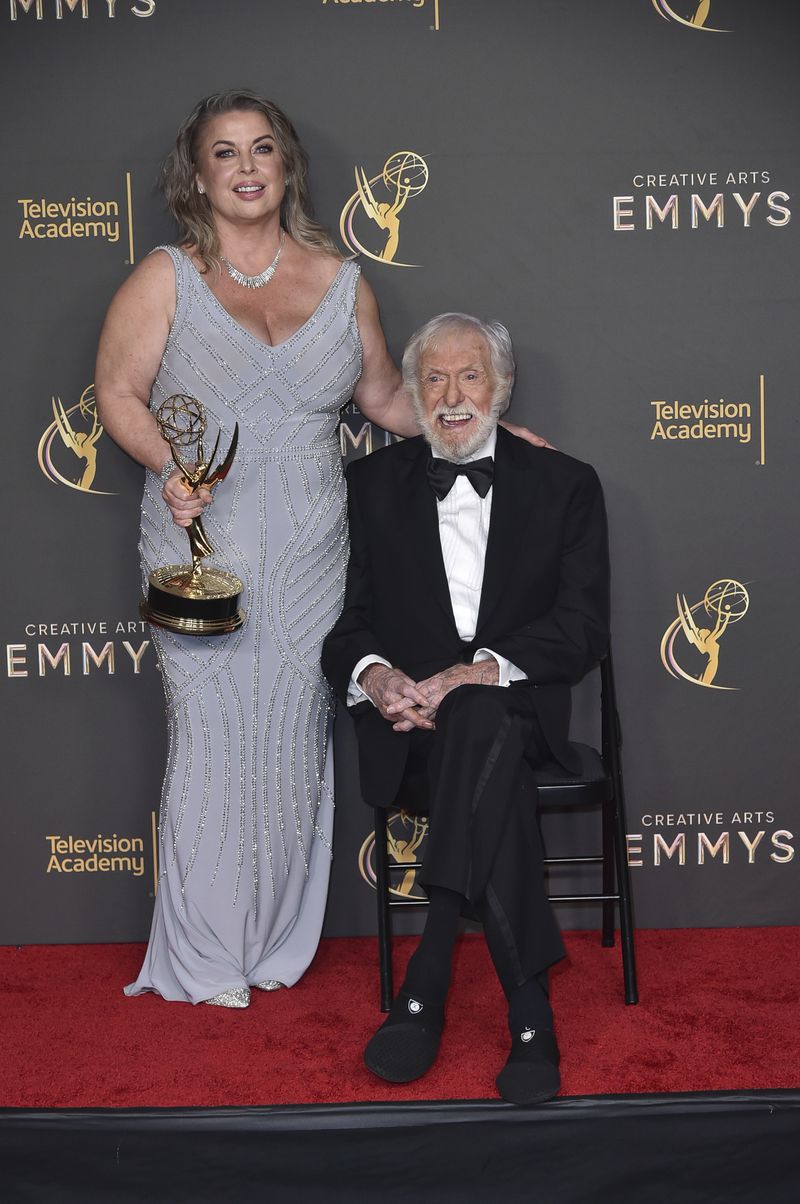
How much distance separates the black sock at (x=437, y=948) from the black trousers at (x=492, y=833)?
0.05 m

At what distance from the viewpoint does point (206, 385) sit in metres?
3.43

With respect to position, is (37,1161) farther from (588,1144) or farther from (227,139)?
(227,139)

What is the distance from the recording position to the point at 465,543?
3545 millimetres

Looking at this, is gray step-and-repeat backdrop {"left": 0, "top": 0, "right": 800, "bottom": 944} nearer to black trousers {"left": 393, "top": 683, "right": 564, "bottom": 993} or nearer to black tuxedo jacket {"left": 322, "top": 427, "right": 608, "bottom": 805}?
black tuxedo jacket {"left": 322, "top": 427, "right": 608, "bottom": 805}

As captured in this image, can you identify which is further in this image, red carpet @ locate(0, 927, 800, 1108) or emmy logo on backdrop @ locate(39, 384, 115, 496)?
emmy logo on backdrop @ locate(39, 384, 115, 496)

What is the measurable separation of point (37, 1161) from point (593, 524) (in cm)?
204

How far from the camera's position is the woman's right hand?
3.20 meters

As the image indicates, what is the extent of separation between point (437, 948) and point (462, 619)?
89 centimetres

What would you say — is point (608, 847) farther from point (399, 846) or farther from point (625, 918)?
point (399, 846)

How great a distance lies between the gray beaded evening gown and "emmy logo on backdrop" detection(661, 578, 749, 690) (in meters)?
1.09

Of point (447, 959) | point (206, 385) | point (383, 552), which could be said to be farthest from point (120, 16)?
point (447, 959)

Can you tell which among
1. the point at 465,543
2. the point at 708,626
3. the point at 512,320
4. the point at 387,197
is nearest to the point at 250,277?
the point at 387,197

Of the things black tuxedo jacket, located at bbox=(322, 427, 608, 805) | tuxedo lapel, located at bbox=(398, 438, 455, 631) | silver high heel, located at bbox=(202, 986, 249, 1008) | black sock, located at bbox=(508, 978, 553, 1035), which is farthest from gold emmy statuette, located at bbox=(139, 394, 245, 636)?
black sock, located at bbox=(508, 978, 553, 1035)

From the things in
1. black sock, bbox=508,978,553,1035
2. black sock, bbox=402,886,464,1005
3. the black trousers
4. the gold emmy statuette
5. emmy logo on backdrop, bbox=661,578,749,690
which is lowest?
black sock, bbox=508,978,553,1035
